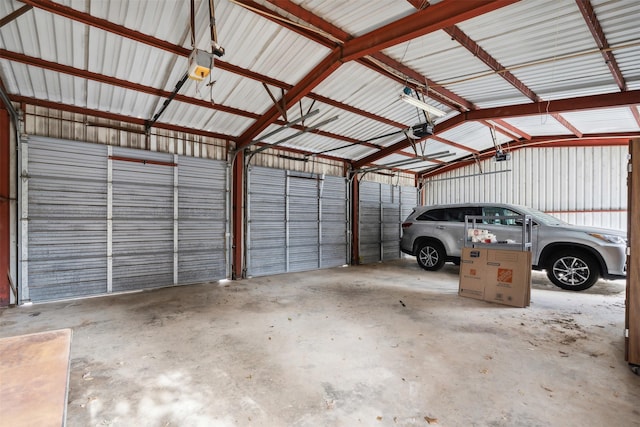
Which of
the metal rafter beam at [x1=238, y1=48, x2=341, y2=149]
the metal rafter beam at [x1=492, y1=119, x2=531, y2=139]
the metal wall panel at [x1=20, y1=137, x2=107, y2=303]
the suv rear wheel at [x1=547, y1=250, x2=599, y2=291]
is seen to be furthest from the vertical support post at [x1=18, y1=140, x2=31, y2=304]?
the metal rafter beam at [x1=492, y1=119, x2=531, y2=139]

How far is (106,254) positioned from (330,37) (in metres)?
4.99

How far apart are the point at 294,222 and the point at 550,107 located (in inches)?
228

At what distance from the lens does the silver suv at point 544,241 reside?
17.1 ft

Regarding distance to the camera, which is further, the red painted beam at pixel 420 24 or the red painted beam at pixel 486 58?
the red painted beam at pixel 486 58

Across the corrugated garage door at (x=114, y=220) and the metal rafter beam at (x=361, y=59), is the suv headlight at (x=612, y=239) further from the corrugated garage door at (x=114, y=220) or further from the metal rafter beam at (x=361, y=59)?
the corrugated garage door at (x=114, y=220)

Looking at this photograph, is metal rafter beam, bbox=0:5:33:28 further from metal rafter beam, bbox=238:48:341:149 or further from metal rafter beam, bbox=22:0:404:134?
metal rafter beam, bbox=238:48:341:149

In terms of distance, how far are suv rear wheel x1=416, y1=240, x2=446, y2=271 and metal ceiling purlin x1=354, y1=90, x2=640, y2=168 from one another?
2.76 meters

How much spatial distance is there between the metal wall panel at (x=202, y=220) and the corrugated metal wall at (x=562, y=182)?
8.28m

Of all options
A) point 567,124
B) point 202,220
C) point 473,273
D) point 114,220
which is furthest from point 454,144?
point 114,220

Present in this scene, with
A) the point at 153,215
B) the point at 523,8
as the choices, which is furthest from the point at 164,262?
the point at 523,8

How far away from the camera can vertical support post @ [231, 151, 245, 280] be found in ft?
21.9

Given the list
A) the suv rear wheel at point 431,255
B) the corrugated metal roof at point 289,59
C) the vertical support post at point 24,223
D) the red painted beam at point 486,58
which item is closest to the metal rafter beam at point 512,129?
the corrugated metal roof at point 289,59

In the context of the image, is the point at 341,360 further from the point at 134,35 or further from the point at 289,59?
the point at 134,35

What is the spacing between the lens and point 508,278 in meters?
4.77
